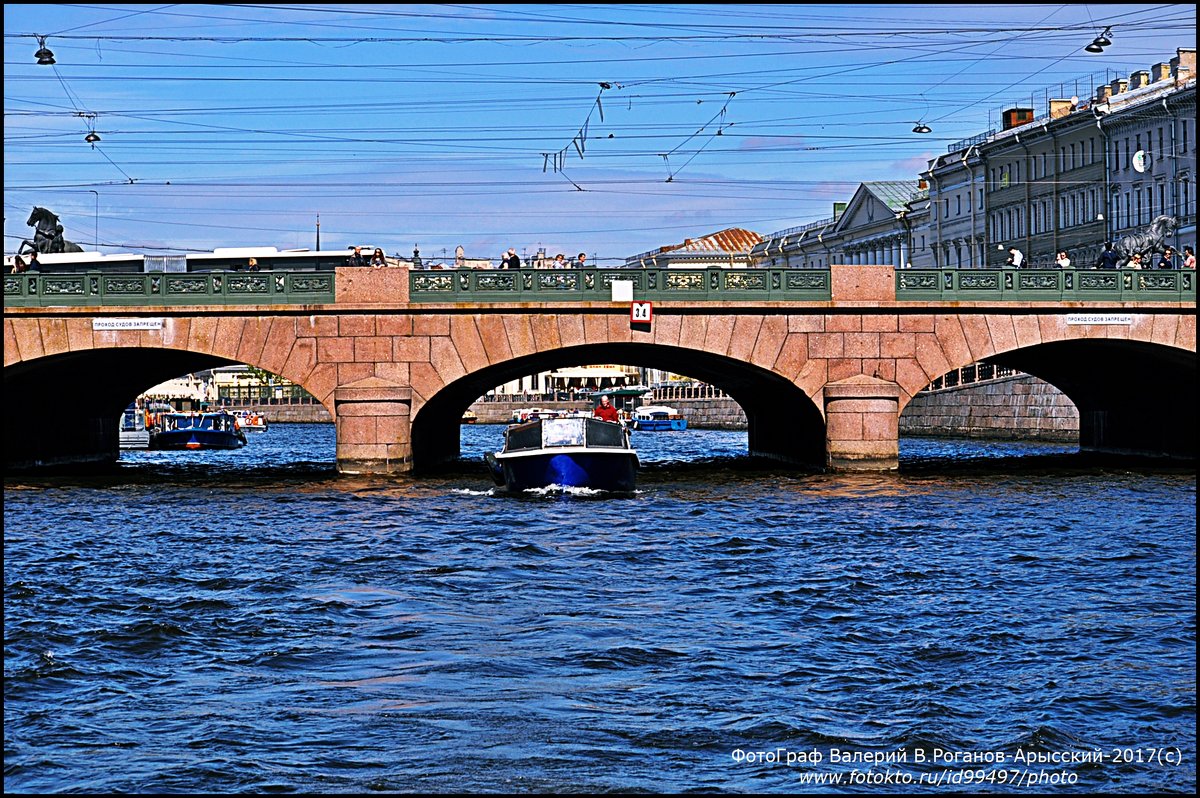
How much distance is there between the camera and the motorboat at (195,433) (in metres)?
68.9

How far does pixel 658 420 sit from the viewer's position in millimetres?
98562

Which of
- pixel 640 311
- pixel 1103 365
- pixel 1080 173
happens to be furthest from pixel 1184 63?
pixel 640 311

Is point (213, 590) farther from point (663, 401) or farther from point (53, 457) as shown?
point (663, 401)

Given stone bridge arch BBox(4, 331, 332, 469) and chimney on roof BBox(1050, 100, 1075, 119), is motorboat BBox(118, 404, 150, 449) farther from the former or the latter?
chimney on roof BBox(1050, 100, 1075, 119)

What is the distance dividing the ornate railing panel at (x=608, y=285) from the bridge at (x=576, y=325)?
3 centimetres

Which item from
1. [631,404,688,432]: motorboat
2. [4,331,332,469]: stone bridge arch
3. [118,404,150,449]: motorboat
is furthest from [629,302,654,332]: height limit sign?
[631,404,688,432]: motorboat

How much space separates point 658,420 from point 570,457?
68.1 metres

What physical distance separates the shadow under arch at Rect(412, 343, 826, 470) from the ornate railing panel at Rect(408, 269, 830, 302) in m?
1.28

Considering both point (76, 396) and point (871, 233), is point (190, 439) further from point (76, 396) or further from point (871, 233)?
point (871, 233)

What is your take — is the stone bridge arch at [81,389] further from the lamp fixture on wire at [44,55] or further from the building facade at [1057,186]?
the building facade at [1057,186]

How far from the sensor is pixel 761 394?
46.2 meters

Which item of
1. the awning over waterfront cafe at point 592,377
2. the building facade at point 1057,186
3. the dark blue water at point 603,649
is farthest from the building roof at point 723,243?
the dark blue water at point 603,649

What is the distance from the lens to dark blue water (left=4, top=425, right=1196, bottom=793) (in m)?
10.0

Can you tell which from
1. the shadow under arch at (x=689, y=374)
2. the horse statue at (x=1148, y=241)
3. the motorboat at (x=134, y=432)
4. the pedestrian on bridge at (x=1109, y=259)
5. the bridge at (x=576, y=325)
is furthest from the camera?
the motorboat at (x=134, y=432)
